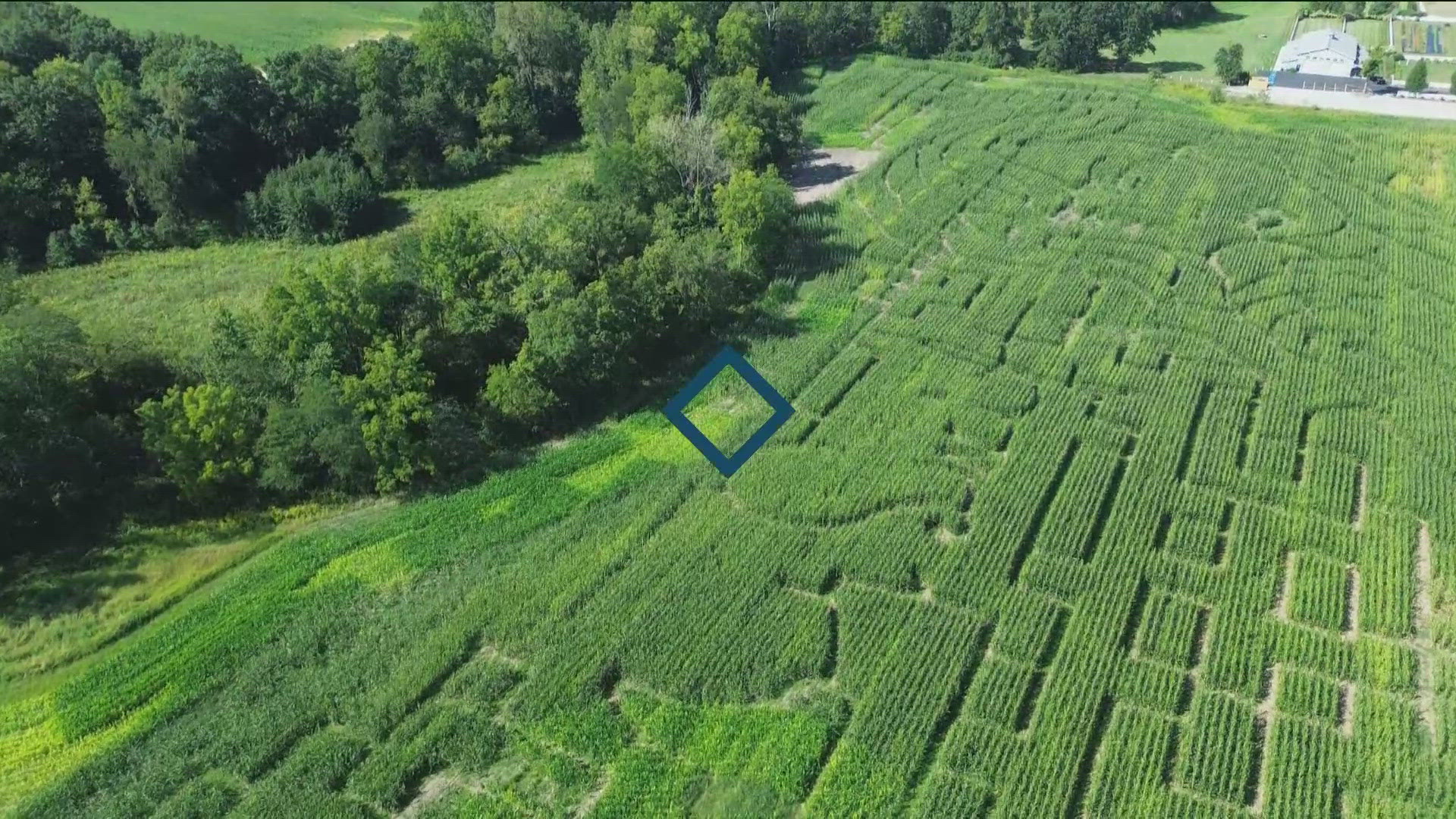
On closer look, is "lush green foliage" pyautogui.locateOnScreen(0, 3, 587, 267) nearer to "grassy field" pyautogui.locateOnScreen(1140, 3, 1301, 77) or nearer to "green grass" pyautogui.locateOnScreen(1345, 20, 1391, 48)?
"grassy field" pyautogui.locateOnScreen(1140, 3, 1301, 77)

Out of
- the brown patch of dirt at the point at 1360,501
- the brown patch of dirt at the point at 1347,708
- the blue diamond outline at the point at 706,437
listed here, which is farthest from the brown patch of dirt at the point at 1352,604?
the blue diamond outline at the point at 706,437

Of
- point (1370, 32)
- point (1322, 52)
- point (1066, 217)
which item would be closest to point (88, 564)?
point (1066, 217)

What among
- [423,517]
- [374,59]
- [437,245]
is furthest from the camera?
[374,59]

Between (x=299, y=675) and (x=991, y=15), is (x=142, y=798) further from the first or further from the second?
(x=991, y=15)

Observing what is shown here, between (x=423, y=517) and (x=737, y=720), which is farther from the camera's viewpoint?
(x=423, y=517)

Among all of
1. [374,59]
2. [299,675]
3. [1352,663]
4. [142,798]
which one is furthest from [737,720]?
[374,59]

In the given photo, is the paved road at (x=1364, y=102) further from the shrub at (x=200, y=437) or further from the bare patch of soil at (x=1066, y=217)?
the shrub at (x=200, y=437)

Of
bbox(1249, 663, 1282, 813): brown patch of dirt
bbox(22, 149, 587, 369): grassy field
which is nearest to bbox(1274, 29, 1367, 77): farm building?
bbox(1249, 663, 1282, 813): brown patch of dirt
